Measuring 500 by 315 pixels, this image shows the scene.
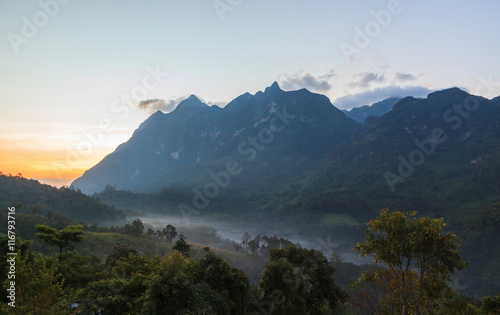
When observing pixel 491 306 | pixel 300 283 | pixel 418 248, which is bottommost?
pixel 491 306

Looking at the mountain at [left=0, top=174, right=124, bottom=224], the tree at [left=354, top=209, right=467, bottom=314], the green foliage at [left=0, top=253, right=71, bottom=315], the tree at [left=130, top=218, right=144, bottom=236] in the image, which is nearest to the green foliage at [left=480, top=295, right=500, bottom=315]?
the tree at [left=354, top=209, right=467, bottom=314]

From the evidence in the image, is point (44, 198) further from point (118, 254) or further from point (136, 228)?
point (118, 254)

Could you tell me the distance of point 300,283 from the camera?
→ 30.7 meters

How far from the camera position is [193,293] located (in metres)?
19.1

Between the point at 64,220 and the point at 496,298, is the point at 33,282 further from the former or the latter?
the point at 64,220

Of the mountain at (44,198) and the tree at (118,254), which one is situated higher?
the mountain at (44,198)

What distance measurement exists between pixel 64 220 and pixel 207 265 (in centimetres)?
13415

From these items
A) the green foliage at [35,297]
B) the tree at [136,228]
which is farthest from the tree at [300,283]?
the tree at [136,228]

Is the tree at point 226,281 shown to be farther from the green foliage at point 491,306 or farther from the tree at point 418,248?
the green foliage at point 491,306

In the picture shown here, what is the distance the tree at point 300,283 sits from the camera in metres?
27.5

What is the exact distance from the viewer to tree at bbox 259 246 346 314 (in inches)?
1084

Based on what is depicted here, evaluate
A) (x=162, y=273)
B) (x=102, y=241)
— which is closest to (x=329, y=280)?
(x=162, y=273)

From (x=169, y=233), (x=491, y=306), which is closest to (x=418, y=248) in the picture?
(x=491, y=306)

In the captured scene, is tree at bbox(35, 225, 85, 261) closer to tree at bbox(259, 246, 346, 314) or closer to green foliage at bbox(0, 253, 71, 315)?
green foliage at bbox(0, 253, 71, 315)
